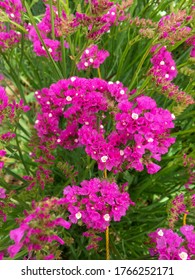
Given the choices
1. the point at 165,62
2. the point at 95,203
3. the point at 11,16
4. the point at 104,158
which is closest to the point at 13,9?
the point at 11,16

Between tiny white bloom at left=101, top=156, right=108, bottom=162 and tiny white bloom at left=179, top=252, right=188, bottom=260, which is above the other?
tiny white bloom at left=101, top=156, right=108, bottom=162

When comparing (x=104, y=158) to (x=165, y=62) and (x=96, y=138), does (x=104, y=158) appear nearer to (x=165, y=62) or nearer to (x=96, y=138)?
(x=96, y=138)

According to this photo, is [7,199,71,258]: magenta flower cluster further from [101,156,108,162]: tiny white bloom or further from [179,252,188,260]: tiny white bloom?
[179,252,188,260]: tiny white bloom

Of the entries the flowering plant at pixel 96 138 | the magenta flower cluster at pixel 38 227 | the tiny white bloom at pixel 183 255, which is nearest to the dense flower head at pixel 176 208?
the flowering plant at pixel 96 138

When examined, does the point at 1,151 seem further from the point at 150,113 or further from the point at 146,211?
the point at 146,211

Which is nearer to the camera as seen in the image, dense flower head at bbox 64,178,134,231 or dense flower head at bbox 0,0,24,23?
dense flower head at bbox 64,178,134,231

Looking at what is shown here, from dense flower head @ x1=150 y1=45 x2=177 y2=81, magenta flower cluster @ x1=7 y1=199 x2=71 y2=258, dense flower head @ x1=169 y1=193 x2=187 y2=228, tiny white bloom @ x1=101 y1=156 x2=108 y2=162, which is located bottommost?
dense flower head @ x1=169 y1=193 x2=187 y2=228

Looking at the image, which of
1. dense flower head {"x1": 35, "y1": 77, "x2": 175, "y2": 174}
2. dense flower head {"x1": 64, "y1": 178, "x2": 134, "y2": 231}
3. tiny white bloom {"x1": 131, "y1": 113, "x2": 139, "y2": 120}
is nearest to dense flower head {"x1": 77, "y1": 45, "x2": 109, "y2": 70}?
dense flower head {"x1": 35, "y1": 77, "x2": 175, "y2": 174}
